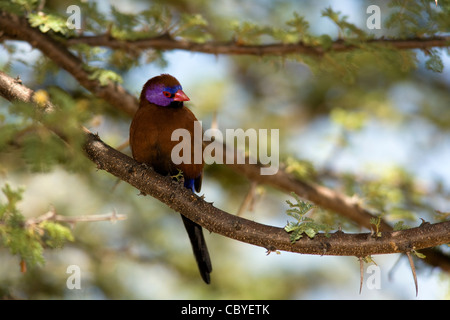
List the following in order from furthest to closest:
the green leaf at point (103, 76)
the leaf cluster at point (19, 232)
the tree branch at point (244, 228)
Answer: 1. the green leaf at point (103, 76)
2. the leaf cluster at point (19, 232)
3. the tree branch at point (244, 228)

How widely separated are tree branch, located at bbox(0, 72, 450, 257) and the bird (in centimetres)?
57

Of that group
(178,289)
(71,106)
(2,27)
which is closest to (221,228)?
(71,106)

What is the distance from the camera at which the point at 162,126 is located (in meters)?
3.69

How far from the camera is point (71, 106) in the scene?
9.09 ft

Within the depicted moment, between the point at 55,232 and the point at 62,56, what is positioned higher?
the point at 62,56

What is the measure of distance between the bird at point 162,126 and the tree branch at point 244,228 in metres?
0.57

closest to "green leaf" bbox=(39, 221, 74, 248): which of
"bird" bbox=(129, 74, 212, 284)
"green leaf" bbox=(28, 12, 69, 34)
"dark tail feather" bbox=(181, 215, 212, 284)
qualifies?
"bird" bbox=(129, 74, 212, 284)

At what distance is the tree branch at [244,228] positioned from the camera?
282 cm

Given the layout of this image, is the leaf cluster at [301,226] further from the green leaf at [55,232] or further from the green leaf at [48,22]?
the green leaf at [48,22]

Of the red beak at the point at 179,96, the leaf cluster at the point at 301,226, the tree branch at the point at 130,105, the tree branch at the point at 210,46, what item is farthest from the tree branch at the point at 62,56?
the leaf cluster at the point at 301,226

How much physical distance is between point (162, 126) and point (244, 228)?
3.69ft

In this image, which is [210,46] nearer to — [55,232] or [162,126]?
[162,126]

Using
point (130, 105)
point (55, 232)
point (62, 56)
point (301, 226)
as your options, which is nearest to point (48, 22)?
point (62, 56)
